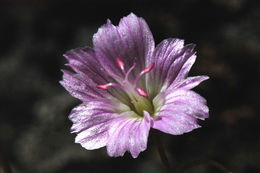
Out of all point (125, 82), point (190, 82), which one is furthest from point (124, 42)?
point (190, 82)

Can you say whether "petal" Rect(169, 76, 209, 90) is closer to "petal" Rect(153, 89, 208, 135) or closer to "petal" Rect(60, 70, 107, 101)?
"petal" Rect(153, 89, 208, 135)

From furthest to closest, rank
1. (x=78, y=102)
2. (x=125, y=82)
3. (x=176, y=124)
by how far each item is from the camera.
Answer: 1. (x=78, y=102)
2. (x=125, y=82)
3. (x=176, y=124)

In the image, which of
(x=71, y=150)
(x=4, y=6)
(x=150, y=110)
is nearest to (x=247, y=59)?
(x=71, y=150)

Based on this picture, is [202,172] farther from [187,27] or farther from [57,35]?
[57,35]

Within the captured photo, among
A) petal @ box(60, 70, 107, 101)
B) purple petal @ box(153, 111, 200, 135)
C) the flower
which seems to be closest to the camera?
purple petal @ box(153, 111, 200, 135)

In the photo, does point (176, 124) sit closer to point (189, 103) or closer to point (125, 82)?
point (189, 103)

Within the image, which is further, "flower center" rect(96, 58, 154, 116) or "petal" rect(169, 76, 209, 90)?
"flower center" rect(96, 58, 154, 116)

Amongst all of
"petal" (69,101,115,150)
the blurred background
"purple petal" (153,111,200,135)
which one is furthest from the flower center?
the blurred background
